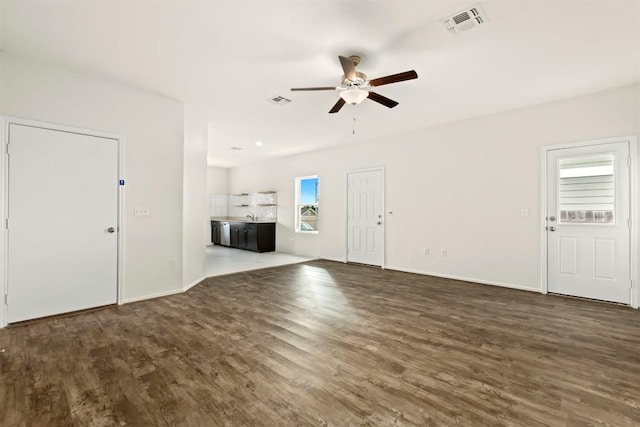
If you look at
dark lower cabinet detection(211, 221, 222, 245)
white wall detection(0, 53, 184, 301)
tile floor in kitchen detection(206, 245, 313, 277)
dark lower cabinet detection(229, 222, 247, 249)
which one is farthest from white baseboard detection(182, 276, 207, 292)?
dark lower cabinet detection(211, 221, 222, 245)

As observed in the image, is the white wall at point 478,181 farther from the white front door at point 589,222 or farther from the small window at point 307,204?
the small window at point 307,204

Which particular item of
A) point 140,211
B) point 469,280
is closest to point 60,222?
point 140,211

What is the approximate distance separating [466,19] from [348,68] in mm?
1009

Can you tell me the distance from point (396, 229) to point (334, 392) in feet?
14.5

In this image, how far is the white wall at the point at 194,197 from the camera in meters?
4.55

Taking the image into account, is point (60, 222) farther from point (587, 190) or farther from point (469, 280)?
point (587, 190)

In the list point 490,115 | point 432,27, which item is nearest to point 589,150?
point 490,115

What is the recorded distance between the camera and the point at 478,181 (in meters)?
5.04

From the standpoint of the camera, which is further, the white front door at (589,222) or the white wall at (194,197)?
the white wall at (194,197)

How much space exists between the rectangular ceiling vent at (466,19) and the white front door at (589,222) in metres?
2.75

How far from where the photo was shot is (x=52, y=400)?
6.17 ft

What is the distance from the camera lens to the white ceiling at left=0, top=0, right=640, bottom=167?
2.40 metres

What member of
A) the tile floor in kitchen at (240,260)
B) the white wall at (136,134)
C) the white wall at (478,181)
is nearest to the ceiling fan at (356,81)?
the white wall at (478,181)

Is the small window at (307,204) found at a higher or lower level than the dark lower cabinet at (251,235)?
higher
